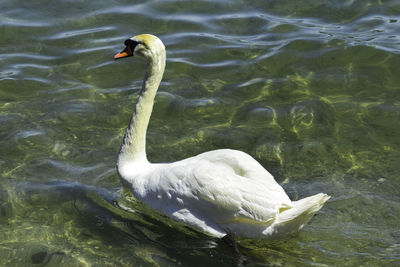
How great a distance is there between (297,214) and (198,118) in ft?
9.28

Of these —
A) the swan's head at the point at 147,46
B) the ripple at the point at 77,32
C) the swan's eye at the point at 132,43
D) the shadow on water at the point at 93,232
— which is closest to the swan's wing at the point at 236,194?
the shadow on water at the point at 93,232

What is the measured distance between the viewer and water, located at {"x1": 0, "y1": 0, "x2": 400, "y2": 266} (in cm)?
504

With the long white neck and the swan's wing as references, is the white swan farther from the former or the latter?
the long white neck

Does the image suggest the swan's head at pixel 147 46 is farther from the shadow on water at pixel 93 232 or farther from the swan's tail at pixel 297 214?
the swan's tail at pixel 297 214

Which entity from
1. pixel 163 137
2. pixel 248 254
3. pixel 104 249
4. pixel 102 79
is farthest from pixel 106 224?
pixel 102 79

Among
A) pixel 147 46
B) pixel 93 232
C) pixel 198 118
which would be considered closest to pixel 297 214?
pixel 93 232

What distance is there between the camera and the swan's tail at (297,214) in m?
4.50

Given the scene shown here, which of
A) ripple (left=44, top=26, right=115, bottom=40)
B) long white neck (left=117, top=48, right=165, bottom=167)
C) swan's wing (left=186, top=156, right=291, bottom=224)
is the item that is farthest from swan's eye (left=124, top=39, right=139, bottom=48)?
ripple (left=44, top=26, right=115, bottom=40)

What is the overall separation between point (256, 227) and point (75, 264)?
152cm

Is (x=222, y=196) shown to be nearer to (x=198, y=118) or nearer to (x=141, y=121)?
(x=141, y=121)

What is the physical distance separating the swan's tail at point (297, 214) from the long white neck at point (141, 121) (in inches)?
60.8

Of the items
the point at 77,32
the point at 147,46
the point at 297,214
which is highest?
the point at 147,46

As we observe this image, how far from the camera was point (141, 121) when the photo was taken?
5621 millimetres

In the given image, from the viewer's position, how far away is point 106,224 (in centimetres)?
526
